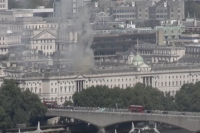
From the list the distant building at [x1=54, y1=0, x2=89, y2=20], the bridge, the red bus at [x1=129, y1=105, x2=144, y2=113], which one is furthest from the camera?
the distant building at [x1=54, y1=0, x2=89, y2=20]

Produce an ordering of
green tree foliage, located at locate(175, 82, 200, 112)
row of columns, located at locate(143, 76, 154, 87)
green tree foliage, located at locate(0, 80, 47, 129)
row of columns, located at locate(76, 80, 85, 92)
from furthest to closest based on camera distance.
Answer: row of columns, located at locate(143, 76, 154, 87) < row of columns, located at locate(76, 80, 85, 92) < green tree foliage, located at locate(175, 82, 200, 112) < green tree foliage, located at locate(0, 80, 47, 129)

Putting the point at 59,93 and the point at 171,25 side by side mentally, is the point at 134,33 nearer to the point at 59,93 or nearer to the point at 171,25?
the point at 171,25

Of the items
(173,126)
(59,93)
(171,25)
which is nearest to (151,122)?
(173,126)

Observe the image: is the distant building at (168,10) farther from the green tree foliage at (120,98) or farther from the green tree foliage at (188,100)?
the green tree foliage at (120,98)

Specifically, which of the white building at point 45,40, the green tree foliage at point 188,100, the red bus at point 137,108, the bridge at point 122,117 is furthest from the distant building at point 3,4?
the red bus at point 137,108

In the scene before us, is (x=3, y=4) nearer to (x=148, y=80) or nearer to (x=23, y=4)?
(x=23, y=4)

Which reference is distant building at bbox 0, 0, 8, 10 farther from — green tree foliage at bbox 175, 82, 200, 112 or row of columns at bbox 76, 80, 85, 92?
green tree foliage at bbox 175, 82, 200, 112

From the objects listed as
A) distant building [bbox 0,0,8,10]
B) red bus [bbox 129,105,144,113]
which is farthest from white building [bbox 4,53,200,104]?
distant building [bbox 0,0,8,10]
